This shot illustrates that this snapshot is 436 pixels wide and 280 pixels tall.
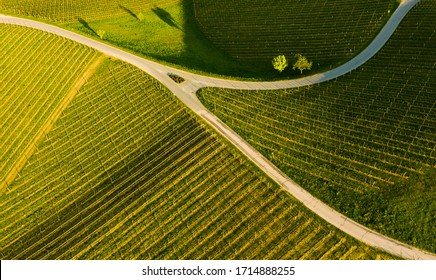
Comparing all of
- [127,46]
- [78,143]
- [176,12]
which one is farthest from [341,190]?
[176,12]

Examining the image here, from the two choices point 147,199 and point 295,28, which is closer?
point 147,199

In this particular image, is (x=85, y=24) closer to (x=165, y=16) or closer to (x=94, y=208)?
(x=165, y=16)

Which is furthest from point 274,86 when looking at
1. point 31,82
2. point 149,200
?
point 31,82

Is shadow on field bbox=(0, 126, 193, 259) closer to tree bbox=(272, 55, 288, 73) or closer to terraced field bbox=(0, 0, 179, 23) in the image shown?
tree bbox=(272, 55, 288, 73)

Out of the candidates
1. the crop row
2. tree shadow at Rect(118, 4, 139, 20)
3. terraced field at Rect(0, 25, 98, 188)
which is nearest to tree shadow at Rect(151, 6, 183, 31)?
tree shadow at Rect(118, 4, 139, 20)

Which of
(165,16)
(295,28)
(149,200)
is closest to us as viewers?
(149,200)
